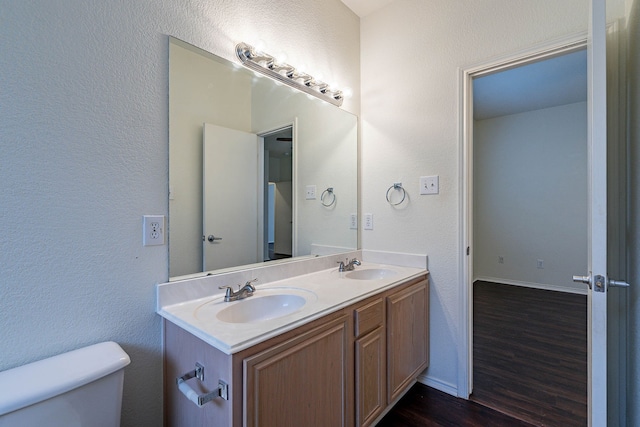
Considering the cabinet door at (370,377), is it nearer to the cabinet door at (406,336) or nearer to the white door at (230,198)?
the cabinet door at (406,336)

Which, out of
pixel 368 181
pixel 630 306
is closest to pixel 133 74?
pixel 368 181

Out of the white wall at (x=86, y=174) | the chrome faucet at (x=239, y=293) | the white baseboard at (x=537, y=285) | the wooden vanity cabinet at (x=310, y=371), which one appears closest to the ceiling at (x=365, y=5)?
the white wall at (x=86, y=174)

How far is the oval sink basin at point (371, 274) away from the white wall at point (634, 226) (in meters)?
1.08

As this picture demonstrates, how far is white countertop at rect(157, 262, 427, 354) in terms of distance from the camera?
940 mm

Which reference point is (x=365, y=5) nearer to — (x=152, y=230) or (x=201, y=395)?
(x=152, y=230)

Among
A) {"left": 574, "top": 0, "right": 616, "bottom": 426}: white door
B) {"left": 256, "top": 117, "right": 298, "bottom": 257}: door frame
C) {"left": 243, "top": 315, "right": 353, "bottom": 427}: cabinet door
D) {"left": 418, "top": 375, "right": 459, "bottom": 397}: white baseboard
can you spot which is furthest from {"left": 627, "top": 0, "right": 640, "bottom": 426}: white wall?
{"left": 256, "top": 117, "right": 298, "bottom": 257}: door frame

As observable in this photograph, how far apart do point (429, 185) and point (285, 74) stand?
1.14 meters

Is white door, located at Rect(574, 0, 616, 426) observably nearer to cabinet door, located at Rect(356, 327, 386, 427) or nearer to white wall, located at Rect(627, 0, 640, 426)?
white wall, located at Rect(627, 0, 640, 426)

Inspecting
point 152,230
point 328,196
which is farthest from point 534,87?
point 152,230

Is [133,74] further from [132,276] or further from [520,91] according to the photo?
[520,91]

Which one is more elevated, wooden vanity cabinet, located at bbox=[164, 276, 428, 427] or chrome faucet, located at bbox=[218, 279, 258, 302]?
chrome faucet, located at bbox=[218, 279, 258, 302]

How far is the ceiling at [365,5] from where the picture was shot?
2.12 metres

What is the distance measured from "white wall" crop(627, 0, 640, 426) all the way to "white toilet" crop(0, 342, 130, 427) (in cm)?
178

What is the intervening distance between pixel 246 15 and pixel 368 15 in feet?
3.76
